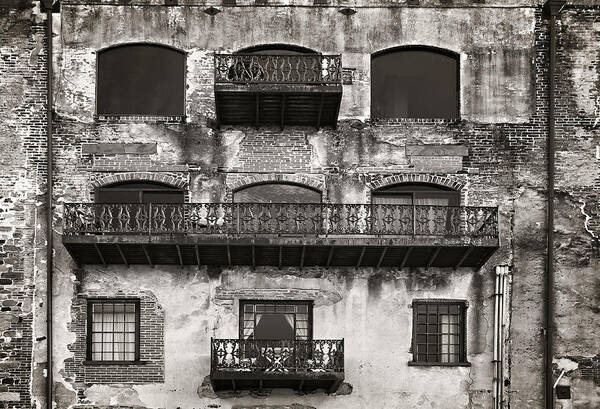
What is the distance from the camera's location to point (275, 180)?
29.0m

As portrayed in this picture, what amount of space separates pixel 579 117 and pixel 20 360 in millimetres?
13491

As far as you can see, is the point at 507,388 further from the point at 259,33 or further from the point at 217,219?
the point at 259,33

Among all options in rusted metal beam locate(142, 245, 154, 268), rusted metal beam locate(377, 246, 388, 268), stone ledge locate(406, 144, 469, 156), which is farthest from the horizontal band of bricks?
rusted metal beam locate(142, 245, 154, 268)

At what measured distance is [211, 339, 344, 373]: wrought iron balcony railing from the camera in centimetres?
2712

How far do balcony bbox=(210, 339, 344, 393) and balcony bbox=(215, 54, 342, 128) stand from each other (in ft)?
16.7

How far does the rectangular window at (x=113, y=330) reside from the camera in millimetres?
28562

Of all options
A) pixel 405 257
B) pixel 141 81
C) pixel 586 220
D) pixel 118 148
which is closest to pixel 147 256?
pixel 118 148

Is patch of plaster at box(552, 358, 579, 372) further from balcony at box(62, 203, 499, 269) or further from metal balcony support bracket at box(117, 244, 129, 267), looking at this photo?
metal balcony support bracket at box(117, 244, 129, 267)

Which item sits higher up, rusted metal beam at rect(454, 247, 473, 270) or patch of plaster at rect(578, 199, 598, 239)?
patch of plaster at rect(578, 199, 598, 239)

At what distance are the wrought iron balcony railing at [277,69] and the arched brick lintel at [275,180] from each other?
2.26 metres

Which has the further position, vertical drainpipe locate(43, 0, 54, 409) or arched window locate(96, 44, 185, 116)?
arched window locate(96, 44, 185, 116)

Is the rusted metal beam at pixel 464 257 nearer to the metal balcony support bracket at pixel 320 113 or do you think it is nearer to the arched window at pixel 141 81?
the metal balcony support bracket at pixel 320 113

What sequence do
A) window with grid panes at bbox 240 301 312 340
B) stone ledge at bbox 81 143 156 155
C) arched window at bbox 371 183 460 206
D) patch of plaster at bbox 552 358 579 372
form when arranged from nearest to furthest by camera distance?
patch of plaster at bbox 552 358 579 372 < window with grid panes at bbox 240 301 312 340 < stone ledge at bbox 81 143 156 155 < arched window at bbox 371 183 460 206

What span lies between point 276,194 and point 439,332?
15.5 ft
